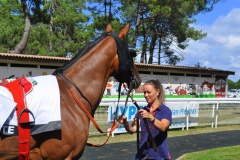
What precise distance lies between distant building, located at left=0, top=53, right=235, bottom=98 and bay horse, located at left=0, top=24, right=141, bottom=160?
12.2 metres

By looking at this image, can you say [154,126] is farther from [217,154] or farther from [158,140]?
[217,154]

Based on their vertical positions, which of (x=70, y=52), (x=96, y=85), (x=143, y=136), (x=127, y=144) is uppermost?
(x=70, y=52)

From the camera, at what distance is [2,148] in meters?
2.61

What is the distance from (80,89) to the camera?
10.2ft

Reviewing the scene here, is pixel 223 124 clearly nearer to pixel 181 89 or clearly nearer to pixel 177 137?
pixel 177 137

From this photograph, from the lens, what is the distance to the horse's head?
10.8ft

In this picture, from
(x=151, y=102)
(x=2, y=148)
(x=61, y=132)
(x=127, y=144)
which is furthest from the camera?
(x=127, y=144)

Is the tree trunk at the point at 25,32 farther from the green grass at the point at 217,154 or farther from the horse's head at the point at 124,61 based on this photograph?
the horse's head at the point at 124,61

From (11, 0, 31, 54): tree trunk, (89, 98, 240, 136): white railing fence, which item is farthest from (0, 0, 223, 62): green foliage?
(89, 98, 240, 136): white railing fence

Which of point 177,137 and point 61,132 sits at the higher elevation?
point 61,132

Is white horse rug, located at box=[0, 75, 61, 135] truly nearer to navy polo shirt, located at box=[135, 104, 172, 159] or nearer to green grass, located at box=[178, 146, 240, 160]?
navy polo shirt, located at box=[135, 104, 172, 159]

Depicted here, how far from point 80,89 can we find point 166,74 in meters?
18.9

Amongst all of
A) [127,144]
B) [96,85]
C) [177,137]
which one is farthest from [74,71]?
[177,137]

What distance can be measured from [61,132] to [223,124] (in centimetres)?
1105
